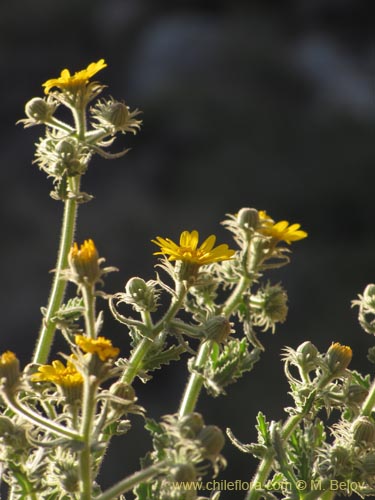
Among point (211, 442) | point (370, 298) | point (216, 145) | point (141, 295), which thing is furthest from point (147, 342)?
point (216, 145)

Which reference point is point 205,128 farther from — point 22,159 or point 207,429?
point 207,429

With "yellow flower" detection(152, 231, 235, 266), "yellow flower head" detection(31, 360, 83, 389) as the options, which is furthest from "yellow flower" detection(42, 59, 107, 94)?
"yellow flower head" detection(31, 360, 83, 389)

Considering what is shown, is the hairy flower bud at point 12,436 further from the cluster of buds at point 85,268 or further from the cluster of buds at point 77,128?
the cluster of buds at point 77,128

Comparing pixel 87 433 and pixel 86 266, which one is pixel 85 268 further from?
pixel 87 433

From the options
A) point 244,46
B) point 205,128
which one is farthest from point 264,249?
point 244,46

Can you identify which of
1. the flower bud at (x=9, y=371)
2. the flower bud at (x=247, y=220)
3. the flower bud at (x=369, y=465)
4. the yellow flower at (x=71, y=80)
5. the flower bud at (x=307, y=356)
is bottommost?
the flower bud at (x=369, y=465)

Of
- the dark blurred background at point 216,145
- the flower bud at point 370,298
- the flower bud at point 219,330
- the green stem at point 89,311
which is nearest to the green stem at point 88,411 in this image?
the green stem at point 89,311
